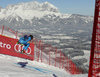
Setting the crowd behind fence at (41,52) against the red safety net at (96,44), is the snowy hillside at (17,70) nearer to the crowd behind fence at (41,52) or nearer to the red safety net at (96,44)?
the crowd behind fence at (41,52)

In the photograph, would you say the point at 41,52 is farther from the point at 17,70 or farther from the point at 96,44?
the point at 96,44

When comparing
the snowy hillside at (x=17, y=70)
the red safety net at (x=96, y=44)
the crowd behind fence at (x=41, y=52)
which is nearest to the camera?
the red safety net at (x=96, y=44)

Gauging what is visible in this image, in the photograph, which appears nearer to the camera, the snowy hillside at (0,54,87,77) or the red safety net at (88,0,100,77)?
the red safety net at (88,0,100,77)

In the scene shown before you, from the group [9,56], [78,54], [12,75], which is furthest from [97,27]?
[78,54]

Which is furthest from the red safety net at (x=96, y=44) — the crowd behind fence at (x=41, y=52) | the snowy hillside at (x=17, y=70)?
the crowd behind fence at (x=41, y=52)

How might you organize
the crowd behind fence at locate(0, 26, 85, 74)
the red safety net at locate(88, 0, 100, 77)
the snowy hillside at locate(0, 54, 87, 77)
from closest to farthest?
the red safety net at locate(88, 0, 100, 77)
the snowy hillside at locate(0, 54, 87, 77)
the crowd behind fence at locate(0, 26, 85, 74)

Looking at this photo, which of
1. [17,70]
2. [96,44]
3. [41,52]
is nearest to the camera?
[96,44]

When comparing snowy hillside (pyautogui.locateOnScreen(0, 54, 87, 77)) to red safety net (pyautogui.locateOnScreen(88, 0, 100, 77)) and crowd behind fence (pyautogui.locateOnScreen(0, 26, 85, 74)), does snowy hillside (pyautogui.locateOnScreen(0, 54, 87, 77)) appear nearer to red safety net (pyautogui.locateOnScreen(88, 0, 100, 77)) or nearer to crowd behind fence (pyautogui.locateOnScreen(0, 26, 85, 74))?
crowd behind fence (pyautogui.locateOnScreen(0, 26, 85, 74))

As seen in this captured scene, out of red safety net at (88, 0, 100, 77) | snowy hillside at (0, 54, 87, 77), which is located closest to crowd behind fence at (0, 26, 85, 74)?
snowy hillside at (0, 54, 87, 77)

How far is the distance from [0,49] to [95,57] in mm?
11000

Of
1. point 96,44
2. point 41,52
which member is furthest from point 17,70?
point 41,52

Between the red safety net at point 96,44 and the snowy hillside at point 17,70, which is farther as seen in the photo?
the snowy hillside at point 17,70

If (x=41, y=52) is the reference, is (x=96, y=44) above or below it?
above

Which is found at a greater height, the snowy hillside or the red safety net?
the red safety net
